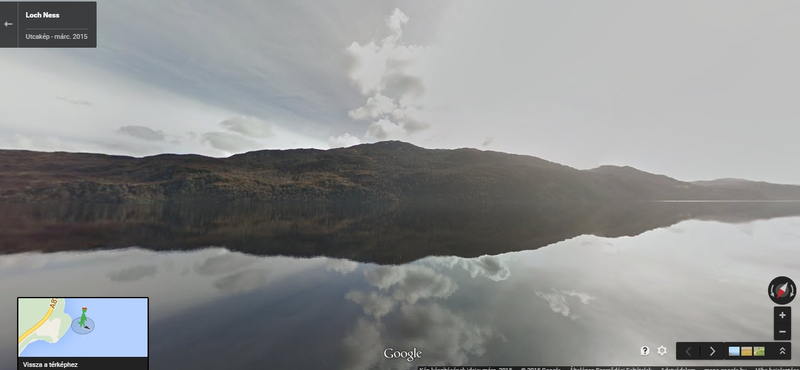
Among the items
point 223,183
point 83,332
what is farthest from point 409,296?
point 223,183

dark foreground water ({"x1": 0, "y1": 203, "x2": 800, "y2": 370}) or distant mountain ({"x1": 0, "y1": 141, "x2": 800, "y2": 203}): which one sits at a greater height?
distant mountain ({"x1": 0, "y1": 141, "x2": 800, "y2": 203})

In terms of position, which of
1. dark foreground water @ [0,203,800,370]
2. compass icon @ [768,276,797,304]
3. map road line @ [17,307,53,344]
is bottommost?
dark foreground water @ [0,203,800,370]

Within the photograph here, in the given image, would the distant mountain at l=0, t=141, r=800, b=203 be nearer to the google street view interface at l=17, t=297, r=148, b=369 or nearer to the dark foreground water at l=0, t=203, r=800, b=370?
the dark foreground water at l=0, t=203, r=800, b=370

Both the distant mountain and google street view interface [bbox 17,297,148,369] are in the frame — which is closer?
google street view interface [bbox 17,297,148,369]

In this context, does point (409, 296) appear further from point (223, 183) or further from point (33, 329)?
point (223, 183)

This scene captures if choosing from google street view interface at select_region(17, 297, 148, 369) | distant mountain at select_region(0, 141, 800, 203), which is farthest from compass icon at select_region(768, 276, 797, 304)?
distant mountain at select_region(0, 141, 800, 203)

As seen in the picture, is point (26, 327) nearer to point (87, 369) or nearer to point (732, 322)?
point (87, 369)

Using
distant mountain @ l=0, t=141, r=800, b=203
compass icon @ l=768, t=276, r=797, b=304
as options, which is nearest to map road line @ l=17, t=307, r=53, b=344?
compass icon @ l=768, t=276, r=797, b=304
